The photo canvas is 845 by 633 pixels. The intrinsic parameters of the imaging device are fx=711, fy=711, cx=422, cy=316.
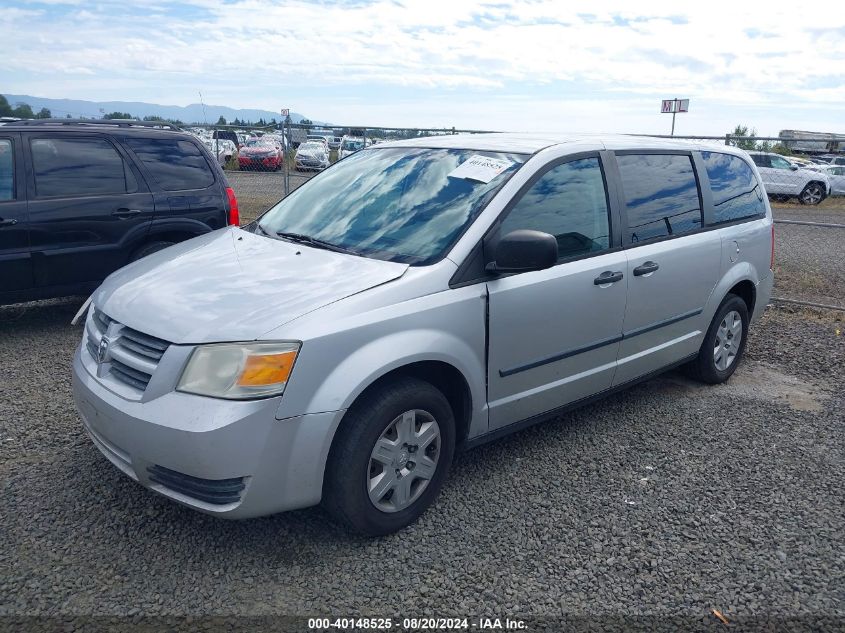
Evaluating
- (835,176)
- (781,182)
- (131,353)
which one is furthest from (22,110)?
(835,176)

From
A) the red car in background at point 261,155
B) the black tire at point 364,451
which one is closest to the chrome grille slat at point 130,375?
the black tire at point 364,451

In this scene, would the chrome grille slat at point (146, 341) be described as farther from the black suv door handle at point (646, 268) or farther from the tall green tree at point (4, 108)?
the tall green tree at point (4, 108)

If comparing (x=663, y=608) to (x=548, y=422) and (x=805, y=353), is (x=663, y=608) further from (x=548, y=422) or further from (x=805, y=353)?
(x=805, y=353)

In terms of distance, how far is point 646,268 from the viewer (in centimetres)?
425

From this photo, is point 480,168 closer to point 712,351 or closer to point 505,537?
point 505,537

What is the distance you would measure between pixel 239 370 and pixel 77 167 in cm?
432

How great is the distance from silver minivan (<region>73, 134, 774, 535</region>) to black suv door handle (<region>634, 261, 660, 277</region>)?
21 mm

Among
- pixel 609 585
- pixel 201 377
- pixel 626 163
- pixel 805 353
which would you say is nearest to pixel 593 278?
pixel 626 163

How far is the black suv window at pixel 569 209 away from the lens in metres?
3.66

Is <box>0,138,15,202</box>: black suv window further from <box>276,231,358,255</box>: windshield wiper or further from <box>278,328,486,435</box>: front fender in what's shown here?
<box>278,328,486,435</box>: front fender

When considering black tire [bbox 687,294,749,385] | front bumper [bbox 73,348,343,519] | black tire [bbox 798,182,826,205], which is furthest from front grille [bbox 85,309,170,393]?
black tire [bbox 798,182,826,205]

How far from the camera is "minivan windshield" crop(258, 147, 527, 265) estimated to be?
11.5ft

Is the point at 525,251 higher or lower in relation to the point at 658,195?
lower

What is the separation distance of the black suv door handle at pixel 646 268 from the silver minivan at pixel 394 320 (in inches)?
0.8
